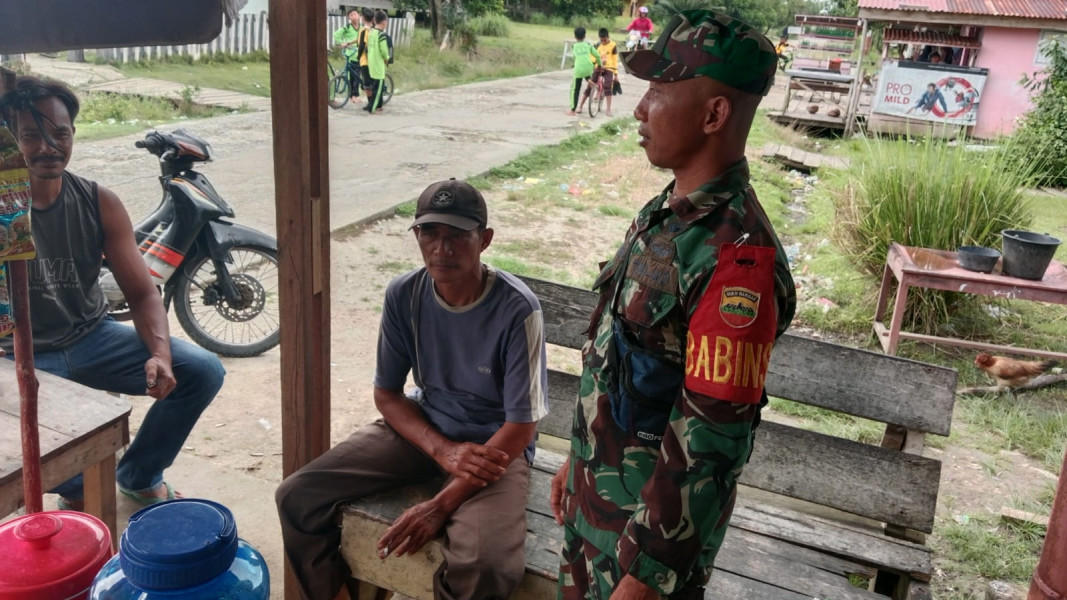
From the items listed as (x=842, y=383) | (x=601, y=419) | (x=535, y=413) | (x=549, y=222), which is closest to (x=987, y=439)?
(x=842, y=383)

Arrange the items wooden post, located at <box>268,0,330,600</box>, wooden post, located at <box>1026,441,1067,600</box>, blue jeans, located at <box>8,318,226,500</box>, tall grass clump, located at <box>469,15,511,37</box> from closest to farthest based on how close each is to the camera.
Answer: wooden post, located at <box>1026,441,1067,600</box> < wooden post, located at <box>268,0,330,600</box> < blue jeans, located at <box>8,318,226,500</box> < tall grass clump, located at <box>469,15,511,37</box>

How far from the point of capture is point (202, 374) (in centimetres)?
300

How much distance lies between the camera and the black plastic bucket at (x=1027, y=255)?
15.3 feet

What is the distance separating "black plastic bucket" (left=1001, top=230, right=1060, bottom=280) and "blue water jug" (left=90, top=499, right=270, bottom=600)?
461 cm

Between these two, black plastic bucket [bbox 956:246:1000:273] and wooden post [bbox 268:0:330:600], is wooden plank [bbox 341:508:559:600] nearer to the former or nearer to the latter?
wooden post [bbox 268:0:330:600]

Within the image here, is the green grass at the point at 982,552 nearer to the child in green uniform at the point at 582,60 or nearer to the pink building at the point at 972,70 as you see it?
the child in green uniform at the point at 582,60

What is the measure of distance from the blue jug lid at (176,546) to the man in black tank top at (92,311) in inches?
56.5

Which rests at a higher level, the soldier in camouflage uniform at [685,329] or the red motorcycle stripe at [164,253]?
the soldier in camouflage uniform at [685,329]

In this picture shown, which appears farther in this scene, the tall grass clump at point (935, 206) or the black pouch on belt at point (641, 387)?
the tall grass clump at point (935, 206)

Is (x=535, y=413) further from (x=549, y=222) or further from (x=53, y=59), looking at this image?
(x=53, y=59)

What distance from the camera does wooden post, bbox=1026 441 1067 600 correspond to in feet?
5.36

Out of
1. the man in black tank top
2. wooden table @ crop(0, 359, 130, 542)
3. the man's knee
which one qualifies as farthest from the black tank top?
the man's knee

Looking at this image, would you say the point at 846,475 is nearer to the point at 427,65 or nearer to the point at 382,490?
the point at 382,490

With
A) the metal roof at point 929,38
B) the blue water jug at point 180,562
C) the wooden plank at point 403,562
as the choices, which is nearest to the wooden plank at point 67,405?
the wooden plank at point 403,562
